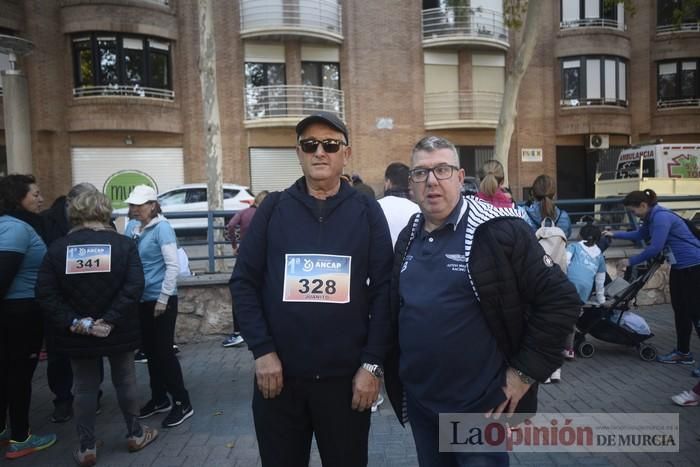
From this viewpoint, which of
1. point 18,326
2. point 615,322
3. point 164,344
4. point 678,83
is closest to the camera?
point 18,326

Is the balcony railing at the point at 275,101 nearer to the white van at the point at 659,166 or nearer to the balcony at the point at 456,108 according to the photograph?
the balcony at the point at 456,108

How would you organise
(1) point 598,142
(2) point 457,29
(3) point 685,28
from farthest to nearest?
(3) point 685,28, (1) point 598,142, (2) point 457,29

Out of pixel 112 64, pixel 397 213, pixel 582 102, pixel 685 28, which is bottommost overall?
pixel 397 213

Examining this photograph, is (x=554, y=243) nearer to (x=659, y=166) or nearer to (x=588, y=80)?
(x=659, y=166)

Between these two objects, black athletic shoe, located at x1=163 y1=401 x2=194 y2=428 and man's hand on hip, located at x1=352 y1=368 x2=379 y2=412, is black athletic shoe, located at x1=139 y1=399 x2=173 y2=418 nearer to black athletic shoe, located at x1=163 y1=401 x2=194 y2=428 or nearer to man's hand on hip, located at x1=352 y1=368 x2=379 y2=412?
black athletic shoe, located at x1=163 y1=401 x2=194 y2=428

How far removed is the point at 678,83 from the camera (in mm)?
24641

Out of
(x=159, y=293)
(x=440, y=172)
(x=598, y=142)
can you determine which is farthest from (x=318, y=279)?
(x=598, y=142)

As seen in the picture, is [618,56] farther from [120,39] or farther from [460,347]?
[460,347]

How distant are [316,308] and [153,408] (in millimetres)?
3037

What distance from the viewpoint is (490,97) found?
23.2 m

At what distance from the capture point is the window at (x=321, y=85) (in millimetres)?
21339


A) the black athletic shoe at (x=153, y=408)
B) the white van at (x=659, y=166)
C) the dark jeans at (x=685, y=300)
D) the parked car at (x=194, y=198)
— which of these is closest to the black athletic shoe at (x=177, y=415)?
the black athletic shoe at (x=153, y=408)

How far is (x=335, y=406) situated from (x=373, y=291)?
0.56 m

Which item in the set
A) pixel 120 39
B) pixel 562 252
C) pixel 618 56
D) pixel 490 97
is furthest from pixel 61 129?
pixel 618 56
